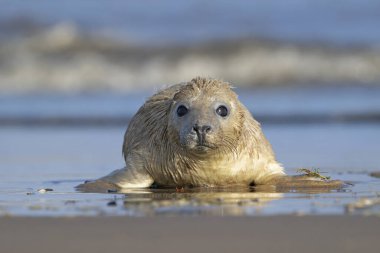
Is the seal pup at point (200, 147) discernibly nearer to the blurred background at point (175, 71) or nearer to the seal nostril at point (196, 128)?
the seal nostril at point (196, 128)

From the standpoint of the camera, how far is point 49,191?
8391 mm

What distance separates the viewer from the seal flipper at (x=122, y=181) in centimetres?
849

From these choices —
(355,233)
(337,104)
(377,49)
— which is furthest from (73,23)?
(355,233)

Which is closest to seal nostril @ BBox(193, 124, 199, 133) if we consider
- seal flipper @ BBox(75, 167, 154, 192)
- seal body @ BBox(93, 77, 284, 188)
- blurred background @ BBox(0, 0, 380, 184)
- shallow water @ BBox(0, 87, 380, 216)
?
seal body @ BBox(93, 77, 284, 188)

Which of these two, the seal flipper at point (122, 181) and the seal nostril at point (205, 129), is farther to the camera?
the seal flipper at point (122, 181)

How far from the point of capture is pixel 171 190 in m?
8.52

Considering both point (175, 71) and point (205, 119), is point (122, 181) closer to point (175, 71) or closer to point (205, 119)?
point (205, 119)

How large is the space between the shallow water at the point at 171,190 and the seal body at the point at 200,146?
1.06ft

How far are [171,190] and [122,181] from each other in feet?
1.64

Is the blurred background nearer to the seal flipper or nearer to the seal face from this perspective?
the seal flipper

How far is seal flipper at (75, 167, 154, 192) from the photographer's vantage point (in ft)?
27.9

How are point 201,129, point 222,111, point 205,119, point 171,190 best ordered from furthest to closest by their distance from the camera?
point 171,190 < point 222,111 < point 205,119 < point 201,129

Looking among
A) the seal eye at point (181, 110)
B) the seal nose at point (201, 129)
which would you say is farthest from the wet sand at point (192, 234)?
the seal eye at point (181, 110)

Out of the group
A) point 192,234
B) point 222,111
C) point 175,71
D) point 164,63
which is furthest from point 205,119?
point 164,63
